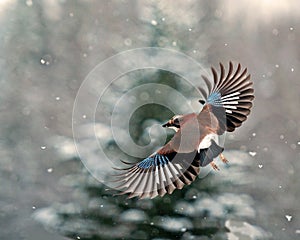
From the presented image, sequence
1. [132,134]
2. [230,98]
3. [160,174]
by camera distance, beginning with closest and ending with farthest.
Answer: [160,174]
[230,98]
[132,134]

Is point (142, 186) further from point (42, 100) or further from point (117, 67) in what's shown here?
point (42, 100)

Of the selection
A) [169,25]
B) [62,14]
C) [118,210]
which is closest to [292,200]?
[118,210]

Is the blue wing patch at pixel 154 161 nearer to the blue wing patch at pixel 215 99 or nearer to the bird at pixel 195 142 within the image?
the bird at pixel 195 142

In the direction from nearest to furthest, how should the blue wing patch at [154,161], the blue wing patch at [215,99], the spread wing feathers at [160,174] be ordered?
1. the spread wing feathers at [160,174]
2. the blue wing patch at [154,161]
3. the blue wing patch at [215,99]

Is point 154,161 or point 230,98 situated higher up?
point 230,98

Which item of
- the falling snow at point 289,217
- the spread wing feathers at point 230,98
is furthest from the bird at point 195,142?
the falling snow at point 289,217

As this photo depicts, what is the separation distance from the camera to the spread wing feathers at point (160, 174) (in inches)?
108

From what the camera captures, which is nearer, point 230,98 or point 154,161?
point 154,161

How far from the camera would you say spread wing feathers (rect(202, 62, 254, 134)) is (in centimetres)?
293

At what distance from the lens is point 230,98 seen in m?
3.01

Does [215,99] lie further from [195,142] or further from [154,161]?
[154,161]

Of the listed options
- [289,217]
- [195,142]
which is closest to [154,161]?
[195,142]

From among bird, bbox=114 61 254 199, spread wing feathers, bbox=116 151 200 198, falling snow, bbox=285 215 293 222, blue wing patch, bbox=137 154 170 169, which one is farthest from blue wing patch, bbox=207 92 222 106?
falling snow, bbox=285 215 293 222

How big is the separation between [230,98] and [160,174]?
734 mm
